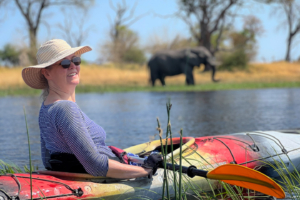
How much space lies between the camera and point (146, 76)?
3062 centimetres

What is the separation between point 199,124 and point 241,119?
4.35 ft

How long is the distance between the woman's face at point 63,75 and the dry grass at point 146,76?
75.2 ft

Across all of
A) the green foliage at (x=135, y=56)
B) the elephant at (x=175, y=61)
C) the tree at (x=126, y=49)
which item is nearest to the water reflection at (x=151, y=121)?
the elephant at (x=175, y=61)

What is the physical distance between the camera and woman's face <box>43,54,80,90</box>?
3.22 metres

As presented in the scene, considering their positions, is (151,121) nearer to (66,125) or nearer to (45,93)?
(45,93)

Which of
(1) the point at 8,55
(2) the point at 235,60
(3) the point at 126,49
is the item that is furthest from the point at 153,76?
(1) the point at 8,55

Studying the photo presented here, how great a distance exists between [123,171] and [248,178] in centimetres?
97

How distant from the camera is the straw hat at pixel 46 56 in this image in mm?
3178

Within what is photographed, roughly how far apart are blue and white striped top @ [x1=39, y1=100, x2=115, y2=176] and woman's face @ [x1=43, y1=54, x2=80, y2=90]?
186 millimetres

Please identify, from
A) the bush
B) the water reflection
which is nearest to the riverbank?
the bush

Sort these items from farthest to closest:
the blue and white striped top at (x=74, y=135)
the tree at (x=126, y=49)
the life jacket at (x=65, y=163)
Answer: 1. the tree at (x=126, y=49)
2. the life jacket at (x=65, y=163)
3. the blue and white striped top at (x=74, y=135)

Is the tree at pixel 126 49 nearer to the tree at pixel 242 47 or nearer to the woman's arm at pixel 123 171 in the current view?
the tree at pixel 242 47

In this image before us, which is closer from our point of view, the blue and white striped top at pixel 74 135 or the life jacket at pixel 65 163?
the blue and white striped top at pixel 74 135

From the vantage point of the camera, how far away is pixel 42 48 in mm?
3279
